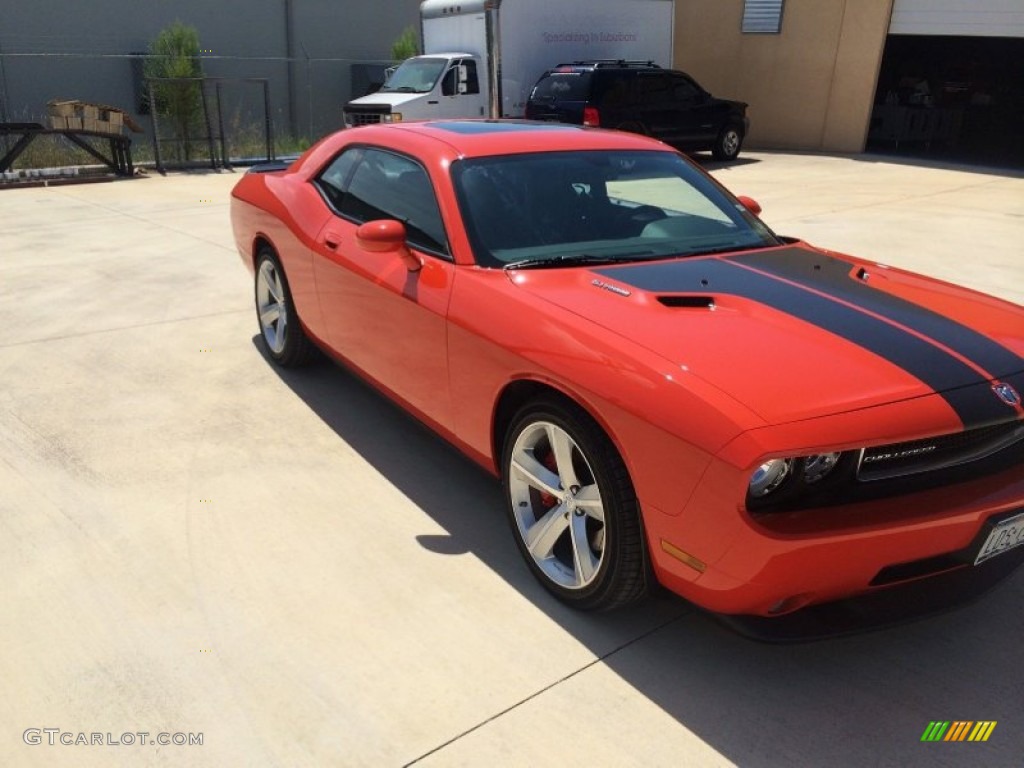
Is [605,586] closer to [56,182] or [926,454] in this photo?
[926,454]

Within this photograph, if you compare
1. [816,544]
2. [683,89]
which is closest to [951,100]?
[683,89]

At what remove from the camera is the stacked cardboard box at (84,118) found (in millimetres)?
13781

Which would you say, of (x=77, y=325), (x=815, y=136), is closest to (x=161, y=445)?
(x=77, y=325)

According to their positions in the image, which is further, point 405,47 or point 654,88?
point 405,47

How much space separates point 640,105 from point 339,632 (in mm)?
14316

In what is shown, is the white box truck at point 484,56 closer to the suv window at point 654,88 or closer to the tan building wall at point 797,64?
the suv window at point 654,88

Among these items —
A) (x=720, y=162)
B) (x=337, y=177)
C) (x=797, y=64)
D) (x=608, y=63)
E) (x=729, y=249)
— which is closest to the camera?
(x=729, y=249)

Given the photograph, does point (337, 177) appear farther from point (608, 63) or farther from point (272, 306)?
point (608, 63)

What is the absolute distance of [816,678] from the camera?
2.72 meters

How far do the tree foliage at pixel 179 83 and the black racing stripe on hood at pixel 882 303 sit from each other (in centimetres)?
1518

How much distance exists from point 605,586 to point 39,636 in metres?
1.85

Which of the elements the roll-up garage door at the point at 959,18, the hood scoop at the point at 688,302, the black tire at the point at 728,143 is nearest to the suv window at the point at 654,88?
the black tire at the point at 728,143

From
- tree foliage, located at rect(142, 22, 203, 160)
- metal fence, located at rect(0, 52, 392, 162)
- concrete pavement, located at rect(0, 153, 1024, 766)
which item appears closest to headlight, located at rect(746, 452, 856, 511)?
concrete pavement, located at rect(0, 153, 1024, 766)

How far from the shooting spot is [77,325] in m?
6.05
